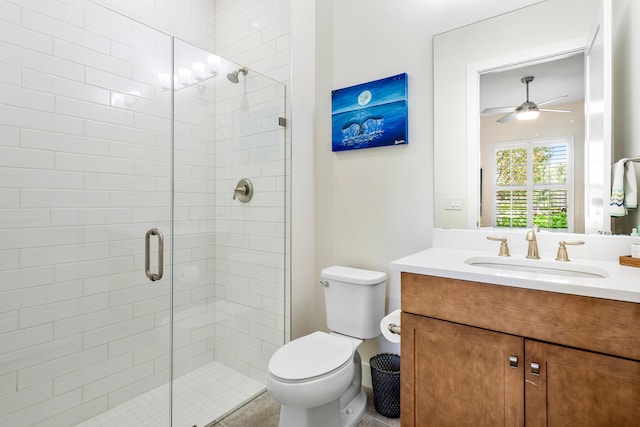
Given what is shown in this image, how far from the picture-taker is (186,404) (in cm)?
170

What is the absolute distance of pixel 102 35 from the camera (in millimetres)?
1690

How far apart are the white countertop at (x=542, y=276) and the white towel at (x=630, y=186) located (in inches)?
9.7

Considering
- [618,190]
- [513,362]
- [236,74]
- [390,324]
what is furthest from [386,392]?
[236,74]

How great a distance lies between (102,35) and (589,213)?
2.58 metres

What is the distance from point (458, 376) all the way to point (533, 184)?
98 centimetres

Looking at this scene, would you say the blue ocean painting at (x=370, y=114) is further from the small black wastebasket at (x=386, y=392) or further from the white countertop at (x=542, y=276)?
the small black wastebasket at (x=386, y=392)

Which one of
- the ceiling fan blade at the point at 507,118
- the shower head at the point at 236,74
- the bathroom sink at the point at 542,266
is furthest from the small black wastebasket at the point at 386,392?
the shower head at the point at 236,74

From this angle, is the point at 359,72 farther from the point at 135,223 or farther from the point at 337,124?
the point at 135,223

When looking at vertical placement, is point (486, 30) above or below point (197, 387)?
above

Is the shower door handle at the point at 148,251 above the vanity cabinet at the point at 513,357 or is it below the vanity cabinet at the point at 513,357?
above

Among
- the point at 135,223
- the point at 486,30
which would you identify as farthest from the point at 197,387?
the point at 486,30

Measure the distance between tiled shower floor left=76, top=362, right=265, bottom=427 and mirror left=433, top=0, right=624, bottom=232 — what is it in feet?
5.24

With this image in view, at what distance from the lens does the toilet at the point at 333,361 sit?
129 cm

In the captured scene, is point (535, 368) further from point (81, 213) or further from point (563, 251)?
point (81, 213)
